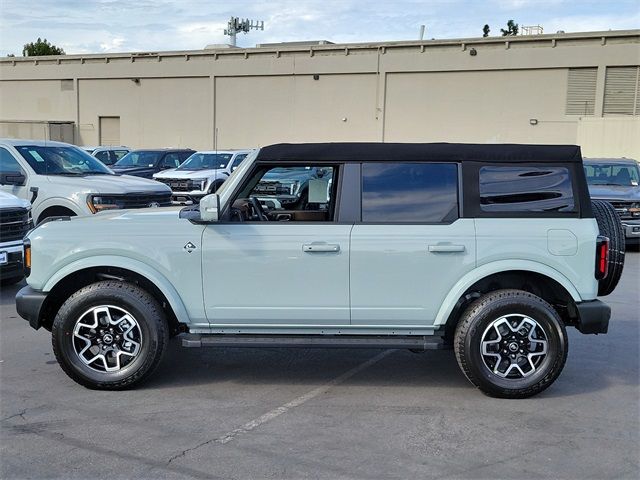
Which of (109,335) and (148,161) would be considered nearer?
(109,335)

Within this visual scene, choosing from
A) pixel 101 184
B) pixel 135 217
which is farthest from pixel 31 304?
pixel 101 184

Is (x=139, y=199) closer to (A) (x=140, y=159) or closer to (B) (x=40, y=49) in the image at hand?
(A) (x=140, y=159)

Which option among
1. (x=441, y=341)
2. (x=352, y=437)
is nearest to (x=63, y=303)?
(x=352, y=437)

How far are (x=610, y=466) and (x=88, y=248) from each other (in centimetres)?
397

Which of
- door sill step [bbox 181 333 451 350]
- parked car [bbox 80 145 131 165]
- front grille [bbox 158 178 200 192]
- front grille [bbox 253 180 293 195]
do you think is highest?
parked car [bbox 80 145 131 165]

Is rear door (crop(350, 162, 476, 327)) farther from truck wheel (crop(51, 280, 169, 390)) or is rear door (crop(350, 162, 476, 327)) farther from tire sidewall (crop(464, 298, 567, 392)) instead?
truck wheel (crop(51, 280, 169, 390))

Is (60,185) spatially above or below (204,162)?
below

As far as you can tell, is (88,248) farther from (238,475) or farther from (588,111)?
(588,111)

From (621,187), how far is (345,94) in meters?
24.4

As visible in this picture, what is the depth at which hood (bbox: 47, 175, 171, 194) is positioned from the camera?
10898mm

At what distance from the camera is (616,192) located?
1428cm

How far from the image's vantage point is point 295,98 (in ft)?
128

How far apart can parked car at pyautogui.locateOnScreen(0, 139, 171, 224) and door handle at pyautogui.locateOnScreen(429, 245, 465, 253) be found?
6731mm

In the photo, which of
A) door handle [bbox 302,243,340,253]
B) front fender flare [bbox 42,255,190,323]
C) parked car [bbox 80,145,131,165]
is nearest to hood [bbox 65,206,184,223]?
front fender flare [bbox 42,255,190,323]
